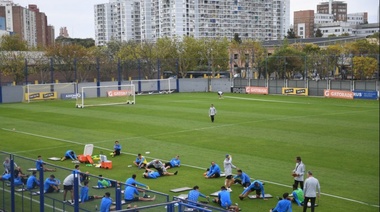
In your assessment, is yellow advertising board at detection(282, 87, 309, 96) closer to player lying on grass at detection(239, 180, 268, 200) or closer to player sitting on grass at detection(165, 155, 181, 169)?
player sitting on grass at detection(165, 155, 181, 169)

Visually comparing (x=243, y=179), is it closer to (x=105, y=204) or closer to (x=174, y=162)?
(x=174, y=162)

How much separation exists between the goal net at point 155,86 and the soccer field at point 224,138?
1647 centimetres

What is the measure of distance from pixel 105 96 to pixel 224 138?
122 feet

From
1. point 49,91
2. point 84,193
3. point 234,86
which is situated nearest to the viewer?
point 84,193

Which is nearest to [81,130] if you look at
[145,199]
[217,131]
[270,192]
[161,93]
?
[217,131]

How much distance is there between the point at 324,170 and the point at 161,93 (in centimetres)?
5082

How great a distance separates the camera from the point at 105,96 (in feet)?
219

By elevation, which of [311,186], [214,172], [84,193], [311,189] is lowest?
[214,172]

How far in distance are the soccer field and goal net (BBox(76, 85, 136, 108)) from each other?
2888 mm

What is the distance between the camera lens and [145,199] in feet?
38.6

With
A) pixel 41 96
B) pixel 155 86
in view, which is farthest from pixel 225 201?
pixel 155 86

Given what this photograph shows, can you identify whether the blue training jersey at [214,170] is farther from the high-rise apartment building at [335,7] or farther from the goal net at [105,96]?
the goal net at [105,96]

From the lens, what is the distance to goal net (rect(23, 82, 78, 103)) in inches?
2456

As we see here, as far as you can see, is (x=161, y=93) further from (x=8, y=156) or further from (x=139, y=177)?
(x=8, y=156)
